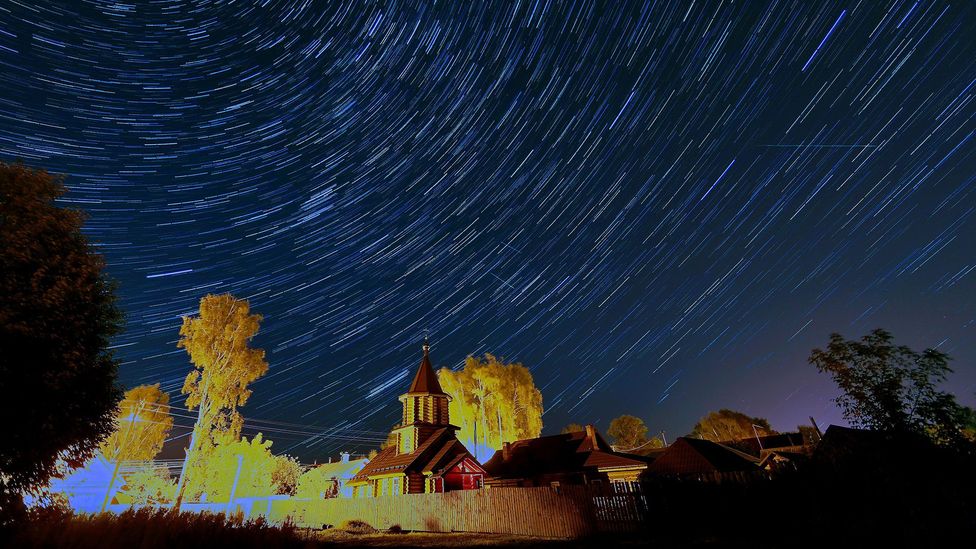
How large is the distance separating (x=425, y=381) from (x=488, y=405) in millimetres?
10969

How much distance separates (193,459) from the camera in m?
25.9

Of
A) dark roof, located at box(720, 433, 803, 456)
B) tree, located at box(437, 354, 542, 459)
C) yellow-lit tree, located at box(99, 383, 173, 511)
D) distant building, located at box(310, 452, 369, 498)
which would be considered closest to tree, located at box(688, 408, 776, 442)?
dark roof, located at box(720, 433, 803, 456)

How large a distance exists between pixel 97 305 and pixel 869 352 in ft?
78.6

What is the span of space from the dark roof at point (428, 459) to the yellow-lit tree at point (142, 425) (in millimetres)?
20629

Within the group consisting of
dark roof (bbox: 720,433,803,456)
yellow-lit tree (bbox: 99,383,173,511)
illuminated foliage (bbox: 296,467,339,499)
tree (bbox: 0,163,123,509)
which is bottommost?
tree (bbox: 0,163,123,509)

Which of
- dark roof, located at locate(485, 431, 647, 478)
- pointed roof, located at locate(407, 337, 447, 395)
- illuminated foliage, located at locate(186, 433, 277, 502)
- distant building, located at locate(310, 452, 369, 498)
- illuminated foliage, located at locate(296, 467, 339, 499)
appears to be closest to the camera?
illuminated foliage, located at locate(186, 433, 277, 502)

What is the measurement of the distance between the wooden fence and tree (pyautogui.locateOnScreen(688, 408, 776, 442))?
77.6 meters

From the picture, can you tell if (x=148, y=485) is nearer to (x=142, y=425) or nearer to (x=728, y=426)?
(x=142, y=425)

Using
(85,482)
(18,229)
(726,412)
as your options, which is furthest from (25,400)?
(726,412)

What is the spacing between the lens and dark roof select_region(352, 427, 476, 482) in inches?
1243

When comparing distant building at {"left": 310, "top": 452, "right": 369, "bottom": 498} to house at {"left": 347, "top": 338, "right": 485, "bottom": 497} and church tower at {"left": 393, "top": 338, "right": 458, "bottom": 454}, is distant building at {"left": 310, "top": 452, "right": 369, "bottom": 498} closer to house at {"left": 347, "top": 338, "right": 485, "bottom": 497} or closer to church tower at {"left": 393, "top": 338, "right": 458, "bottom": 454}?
house at {"left": 347, "top": 338, "right": 485, "bottom": 497}

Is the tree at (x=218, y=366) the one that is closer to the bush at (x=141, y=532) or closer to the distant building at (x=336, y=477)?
the bush at (x=141, y=532)

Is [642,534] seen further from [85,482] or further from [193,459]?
[85,482]

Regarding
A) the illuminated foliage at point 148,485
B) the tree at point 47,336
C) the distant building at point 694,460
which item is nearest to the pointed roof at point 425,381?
the distant building at point 694,460
